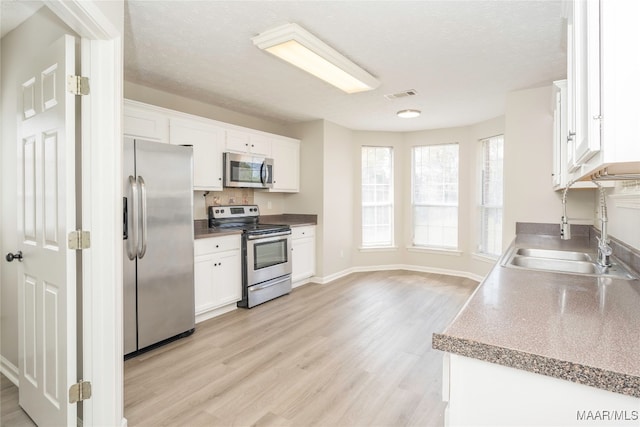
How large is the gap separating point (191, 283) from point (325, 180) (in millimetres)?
2592

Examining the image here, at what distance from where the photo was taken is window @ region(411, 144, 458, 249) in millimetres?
5520

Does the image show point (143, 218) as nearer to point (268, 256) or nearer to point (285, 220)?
point (268, 256)

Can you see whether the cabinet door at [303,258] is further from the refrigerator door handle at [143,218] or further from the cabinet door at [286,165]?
the refrigerator door handle at [143,218]

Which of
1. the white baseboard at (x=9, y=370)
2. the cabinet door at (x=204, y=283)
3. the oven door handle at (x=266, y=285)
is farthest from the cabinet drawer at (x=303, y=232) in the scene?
the white baseboard at (x=9, y=370)

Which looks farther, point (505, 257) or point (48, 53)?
point (505, 257)

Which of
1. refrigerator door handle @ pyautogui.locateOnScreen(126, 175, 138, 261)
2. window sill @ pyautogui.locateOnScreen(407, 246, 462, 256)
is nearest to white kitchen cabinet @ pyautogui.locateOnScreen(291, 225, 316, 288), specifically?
window sill @ pyautogui.locateOnScreen(407, 246, 462, 256)

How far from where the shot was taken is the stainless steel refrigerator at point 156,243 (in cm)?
249

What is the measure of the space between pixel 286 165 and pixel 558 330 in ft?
14.0

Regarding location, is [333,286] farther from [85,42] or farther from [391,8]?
[85,42]

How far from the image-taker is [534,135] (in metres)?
3.41

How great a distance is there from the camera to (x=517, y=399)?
830mm

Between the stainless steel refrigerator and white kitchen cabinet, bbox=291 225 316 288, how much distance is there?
1.76 metres

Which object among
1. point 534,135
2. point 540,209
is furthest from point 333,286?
point 534,135

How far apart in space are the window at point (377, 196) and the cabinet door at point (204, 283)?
3098mm
